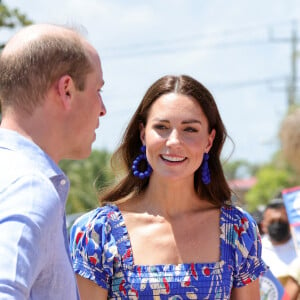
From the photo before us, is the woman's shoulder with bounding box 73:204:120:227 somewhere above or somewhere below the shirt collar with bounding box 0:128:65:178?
below

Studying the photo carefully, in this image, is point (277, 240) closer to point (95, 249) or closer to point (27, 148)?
point (95, 249)

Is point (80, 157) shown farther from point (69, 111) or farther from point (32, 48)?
point (32, 48)

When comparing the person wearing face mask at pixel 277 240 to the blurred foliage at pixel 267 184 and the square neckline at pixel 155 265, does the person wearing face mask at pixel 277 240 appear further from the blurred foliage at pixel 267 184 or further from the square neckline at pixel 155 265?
the blurred foliage at pixel 267 184

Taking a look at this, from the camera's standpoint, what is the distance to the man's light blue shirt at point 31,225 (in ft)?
7.56

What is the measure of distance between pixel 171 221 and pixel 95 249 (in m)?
0.41

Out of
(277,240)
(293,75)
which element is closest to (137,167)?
(277,240)

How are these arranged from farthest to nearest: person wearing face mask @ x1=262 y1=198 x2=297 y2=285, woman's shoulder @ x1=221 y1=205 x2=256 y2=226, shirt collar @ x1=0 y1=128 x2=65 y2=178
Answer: person wearing face mask @ x1=262 y1=198 x2=297 y2=285
woman's shoulder @ x1=221 y1=205 x2=256 y2=226
shirt collar @ x1=0 y1=128 x2=65 y2=178

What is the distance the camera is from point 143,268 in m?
3.99

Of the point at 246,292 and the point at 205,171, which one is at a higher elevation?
the point at 205,171

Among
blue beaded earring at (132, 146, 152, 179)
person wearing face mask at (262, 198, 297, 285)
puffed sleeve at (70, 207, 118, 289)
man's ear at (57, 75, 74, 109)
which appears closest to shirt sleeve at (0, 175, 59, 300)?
man's ear at (57, 75, 74, 109)

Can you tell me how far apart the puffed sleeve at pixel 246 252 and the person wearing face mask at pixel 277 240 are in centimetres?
289

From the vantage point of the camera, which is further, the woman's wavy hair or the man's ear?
the woman's wavy hair

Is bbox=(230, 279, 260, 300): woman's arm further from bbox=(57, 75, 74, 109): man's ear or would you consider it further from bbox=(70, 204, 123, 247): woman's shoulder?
bbox=(57, 75, 74, 109): man's ear

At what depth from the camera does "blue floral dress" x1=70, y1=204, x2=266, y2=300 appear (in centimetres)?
396
